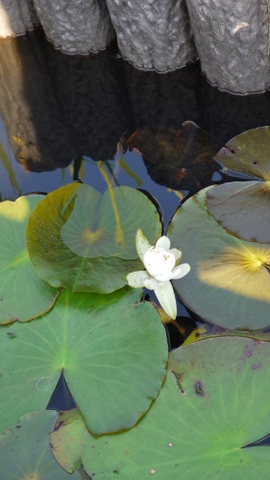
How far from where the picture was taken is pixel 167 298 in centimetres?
141

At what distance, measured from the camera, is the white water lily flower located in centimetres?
137

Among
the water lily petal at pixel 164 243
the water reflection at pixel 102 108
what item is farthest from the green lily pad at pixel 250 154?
the water lily petal at pixel 164 243

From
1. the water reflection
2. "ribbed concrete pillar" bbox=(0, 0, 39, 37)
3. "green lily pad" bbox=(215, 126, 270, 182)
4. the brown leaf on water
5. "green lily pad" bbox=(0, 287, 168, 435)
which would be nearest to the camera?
"green lily pad" bbox=(0, 287, 168, 435)

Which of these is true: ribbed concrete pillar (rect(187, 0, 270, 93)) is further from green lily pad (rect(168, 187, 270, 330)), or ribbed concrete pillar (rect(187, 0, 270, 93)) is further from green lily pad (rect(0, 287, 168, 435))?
green lily pad (rect(0, 287, 168, 435))

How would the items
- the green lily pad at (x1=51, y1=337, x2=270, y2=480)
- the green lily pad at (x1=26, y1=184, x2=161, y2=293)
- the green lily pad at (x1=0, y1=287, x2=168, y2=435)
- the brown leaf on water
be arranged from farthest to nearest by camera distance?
1. the brown leaf on water
2. the green lily pad at (x1=26, y1=184, x2=161, y2=293)
3. the green lily pad at (x1=0, y1=287, x2=168, y2=435)
4. the green lily pad at (x1=51, y1=337, x2=270, y2=480)

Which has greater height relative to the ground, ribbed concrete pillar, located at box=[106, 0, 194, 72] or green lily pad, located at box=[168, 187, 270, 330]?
ribbed concrete pillar, located at box=[106, 0, 194, 72]

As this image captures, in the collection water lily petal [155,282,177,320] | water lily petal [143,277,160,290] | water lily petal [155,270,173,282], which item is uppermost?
water lily petal [155,270,173,282]

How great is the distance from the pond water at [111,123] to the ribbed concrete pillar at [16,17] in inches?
7.6

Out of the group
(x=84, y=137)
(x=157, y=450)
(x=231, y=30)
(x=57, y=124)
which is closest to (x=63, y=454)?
(x=157, y=450)

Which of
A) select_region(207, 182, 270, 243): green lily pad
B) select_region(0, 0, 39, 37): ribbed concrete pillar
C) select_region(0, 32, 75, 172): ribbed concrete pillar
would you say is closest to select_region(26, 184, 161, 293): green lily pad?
select_region(207, 182, 270, 243): green lily pad

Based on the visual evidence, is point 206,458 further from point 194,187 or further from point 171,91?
point 171,91

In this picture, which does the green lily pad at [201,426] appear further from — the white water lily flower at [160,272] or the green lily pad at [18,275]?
the green lily pad at [18,275]

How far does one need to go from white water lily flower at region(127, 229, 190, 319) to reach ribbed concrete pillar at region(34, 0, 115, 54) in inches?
74.7

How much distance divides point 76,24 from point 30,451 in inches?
98.5
